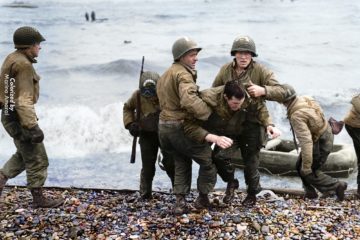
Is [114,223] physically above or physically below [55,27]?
above

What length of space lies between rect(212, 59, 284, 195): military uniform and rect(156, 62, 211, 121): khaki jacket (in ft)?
2.24

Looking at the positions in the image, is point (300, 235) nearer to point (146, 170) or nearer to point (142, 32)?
point (146, 170)

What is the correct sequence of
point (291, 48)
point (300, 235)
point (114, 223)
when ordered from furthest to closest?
point (291, 48), point (114, 223), point (300, 235)

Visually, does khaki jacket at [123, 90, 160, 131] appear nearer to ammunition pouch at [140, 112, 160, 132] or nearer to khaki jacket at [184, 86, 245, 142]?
ammunition pouch at [140, 112, 160, 132]

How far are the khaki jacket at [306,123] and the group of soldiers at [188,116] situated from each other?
0.05ft

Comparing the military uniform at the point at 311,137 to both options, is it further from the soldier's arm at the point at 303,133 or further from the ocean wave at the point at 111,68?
the ocean wave at the point at 111,68

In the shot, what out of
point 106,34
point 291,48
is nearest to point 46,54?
point 106,34

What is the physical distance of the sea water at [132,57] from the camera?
17094 millimetres

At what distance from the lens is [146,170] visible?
821 cm

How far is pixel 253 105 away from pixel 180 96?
1123 millimetres

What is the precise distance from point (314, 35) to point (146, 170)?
5150 centimetres

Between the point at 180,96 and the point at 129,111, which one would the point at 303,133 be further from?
the point at 129,111

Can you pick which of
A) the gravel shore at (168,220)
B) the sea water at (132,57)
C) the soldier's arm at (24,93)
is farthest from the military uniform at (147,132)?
the sea water at (132,57)

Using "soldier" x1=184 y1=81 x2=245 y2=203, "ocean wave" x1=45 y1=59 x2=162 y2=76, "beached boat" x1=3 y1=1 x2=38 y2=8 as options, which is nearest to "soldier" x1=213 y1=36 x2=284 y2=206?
"soldier" x1=184 y1=81 x2=245 y2=203
